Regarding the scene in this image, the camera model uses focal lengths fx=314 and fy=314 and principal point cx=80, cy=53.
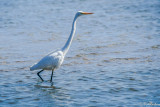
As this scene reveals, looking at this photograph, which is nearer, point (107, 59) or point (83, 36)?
point (107, 59)

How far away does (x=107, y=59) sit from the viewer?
962 cm

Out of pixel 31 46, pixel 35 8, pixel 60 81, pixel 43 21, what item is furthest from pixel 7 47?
pixel 35 8

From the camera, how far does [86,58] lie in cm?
988

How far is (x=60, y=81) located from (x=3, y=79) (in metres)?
1.43

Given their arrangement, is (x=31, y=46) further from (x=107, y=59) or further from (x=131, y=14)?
(x=131, y=14)

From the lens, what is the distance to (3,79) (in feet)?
25.5

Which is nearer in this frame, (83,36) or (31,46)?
(31,46)

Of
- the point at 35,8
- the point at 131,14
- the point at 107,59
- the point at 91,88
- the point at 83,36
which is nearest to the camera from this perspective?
the point at 91,88

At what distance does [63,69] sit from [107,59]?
1.63 meters

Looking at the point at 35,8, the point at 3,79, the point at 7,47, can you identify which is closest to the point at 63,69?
the point at 3,79

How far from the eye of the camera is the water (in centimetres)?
646

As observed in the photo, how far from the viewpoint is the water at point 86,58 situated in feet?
21.2

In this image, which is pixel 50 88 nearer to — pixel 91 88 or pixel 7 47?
pixel 91 88

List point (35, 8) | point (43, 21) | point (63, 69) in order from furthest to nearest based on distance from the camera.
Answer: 1. point (35, 8)
2. point (43, 21)
3. point (63, 69)
